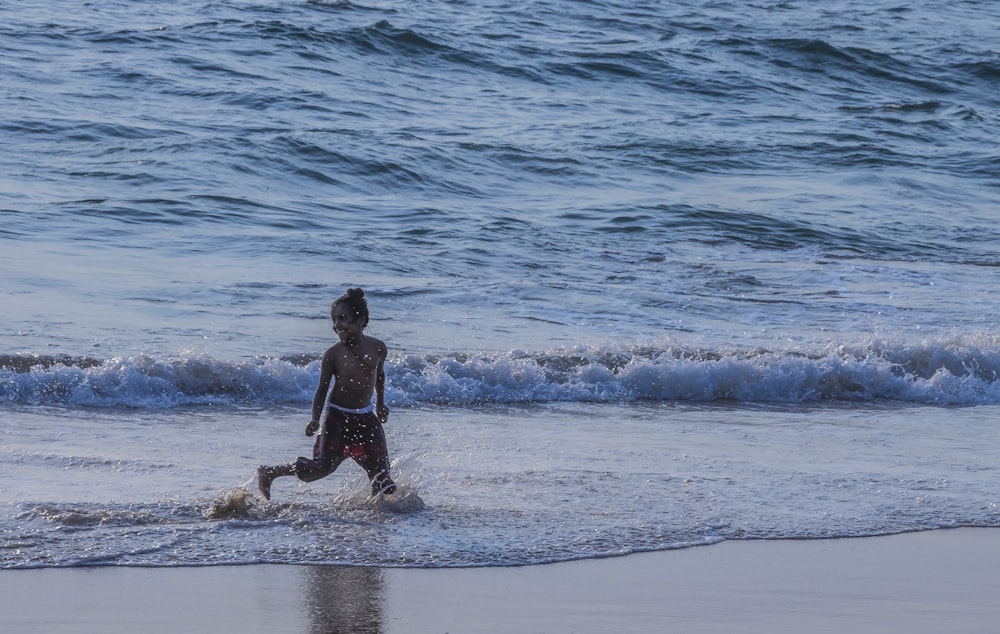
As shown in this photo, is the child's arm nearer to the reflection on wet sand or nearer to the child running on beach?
the child running on beach

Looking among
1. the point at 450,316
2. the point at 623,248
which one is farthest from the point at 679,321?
the point at 623,248

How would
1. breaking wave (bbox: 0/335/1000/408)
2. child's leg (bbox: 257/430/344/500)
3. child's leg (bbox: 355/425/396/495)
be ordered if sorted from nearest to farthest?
1. child's leg (bbox: 257/430/344/500)
2. child's leg (bbox: 355/425/396/495)
3. breaking wave (bbox: 0/335/1000/408)

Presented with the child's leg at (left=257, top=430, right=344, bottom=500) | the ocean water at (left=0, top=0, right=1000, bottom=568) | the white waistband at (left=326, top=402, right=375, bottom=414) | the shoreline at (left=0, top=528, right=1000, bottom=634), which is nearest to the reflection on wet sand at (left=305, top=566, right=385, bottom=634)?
the shoreline at (left=0, top=528, right=1000, bottom=634)

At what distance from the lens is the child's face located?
18.6ft

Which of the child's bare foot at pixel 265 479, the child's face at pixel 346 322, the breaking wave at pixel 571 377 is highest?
the child's face at pixel 346 322

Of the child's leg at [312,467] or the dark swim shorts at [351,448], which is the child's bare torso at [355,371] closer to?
the dark swim shorts at [351,448]

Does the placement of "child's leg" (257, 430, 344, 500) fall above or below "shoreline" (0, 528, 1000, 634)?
above

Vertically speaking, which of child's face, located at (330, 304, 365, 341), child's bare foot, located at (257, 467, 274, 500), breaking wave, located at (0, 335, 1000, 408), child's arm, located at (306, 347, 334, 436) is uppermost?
child's face, located at (330, 304, 365, 341)

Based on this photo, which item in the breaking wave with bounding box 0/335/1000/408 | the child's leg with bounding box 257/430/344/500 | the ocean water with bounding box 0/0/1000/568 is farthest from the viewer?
the breaking wave with bounding box 0/335/1000/408

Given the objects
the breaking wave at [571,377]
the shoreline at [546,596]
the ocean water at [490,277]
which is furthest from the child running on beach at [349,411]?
the breaking wave at [571,377]

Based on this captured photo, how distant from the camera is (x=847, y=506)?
20.4 ft

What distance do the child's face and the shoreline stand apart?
1133 millimetres

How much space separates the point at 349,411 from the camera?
5.85 metres

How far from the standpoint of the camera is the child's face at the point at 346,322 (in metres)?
5.67
